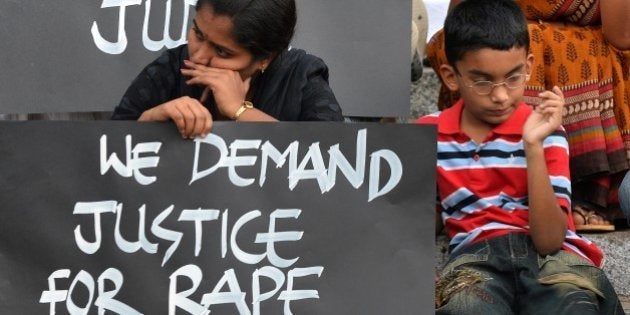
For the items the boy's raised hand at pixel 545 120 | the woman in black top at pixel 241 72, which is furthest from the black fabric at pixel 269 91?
the boy's raised hand at pixel 545 120

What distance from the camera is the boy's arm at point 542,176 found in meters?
3.30

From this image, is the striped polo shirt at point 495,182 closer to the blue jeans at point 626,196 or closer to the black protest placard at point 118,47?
the blue jeans at point 626,196

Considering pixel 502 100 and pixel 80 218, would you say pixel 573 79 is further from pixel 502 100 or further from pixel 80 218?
pixel 80 218

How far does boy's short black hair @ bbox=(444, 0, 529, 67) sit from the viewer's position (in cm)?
350

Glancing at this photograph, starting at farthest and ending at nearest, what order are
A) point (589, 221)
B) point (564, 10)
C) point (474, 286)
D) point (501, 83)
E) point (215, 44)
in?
point (564, 10), point (589, 221), point (501, 83), point (474, 286), point (215, 44)

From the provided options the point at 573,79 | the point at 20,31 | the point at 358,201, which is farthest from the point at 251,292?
the point at 573,79

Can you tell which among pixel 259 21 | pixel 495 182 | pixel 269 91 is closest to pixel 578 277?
pixel 495 182

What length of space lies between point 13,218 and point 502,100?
142cm

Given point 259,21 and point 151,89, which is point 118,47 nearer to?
point 151,89

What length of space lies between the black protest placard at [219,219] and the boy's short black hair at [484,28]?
2.53 ft

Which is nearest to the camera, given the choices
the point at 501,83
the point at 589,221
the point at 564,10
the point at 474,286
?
the point at 474,286

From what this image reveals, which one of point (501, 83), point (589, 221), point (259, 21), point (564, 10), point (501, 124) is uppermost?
point (564, 10)

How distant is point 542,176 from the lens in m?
3.31

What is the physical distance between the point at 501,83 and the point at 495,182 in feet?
0.92
